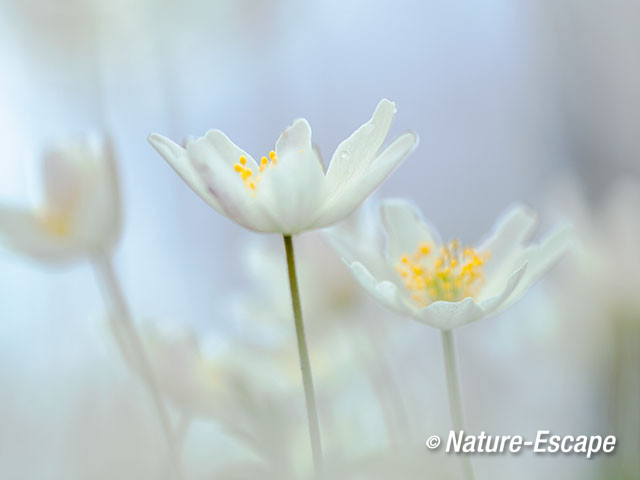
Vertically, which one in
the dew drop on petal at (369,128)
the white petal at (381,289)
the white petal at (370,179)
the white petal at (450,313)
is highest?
the dew drop on petal at (369,128)

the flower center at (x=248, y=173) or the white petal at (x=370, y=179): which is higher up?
the flower center at (x=248, y=173)

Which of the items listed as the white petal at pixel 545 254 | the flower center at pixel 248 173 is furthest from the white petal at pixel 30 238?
the white petal at pixel 545 254

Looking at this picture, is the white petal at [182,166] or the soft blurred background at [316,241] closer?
the white petal at [182,166]

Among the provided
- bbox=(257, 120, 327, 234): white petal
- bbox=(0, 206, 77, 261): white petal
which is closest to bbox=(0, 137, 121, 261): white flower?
bbox=(0, 206, 77, 261): white petal

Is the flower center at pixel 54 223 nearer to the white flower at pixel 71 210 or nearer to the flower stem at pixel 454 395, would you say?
the white flower at pixel 71 210

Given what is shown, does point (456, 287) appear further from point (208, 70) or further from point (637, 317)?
point (208, 70)

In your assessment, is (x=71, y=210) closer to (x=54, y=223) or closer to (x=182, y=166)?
(x=54, y=223)

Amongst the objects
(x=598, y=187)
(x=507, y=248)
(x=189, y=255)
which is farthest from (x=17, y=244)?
(x=598, y=187)
